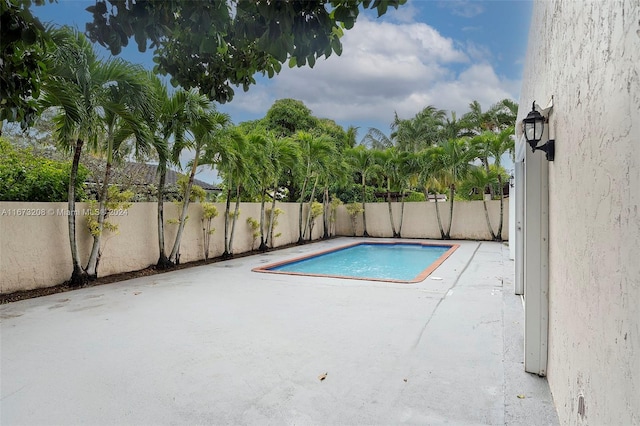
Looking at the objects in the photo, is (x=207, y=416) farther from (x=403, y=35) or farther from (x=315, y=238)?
(x=315, y=238)

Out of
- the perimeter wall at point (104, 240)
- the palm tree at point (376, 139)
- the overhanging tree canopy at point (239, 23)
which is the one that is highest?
the palm tree at point (376, 139)

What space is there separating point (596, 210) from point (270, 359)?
10.6 feet

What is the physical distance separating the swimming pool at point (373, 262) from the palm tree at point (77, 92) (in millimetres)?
4625

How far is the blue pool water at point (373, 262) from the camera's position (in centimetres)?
1101

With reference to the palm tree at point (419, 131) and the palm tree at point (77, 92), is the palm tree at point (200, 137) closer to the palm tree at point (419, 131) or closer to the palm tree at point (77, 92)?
the palm tree at point (77, 92)

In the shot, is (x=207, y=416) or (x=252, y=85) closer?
(x=207, y=416)

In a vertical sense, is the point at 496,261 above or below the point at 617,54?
below

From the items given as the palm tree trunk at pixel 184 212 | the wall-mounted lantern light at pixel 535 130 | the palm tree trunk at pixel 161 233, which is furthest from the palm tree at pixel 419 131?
the wall-mounted lantern light at pixel 535 130

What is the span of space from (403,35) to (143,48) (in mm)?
6826

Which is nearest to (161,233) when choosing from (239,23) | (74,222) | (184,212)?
(184,212)

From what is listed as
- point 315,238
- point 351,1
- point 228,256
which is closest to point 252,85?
point 351,1

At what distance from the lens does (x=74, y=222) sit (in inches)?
302

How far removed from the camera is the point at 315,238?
18203mm

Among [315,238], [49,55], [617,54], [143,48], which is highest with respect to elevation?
[49,55]
